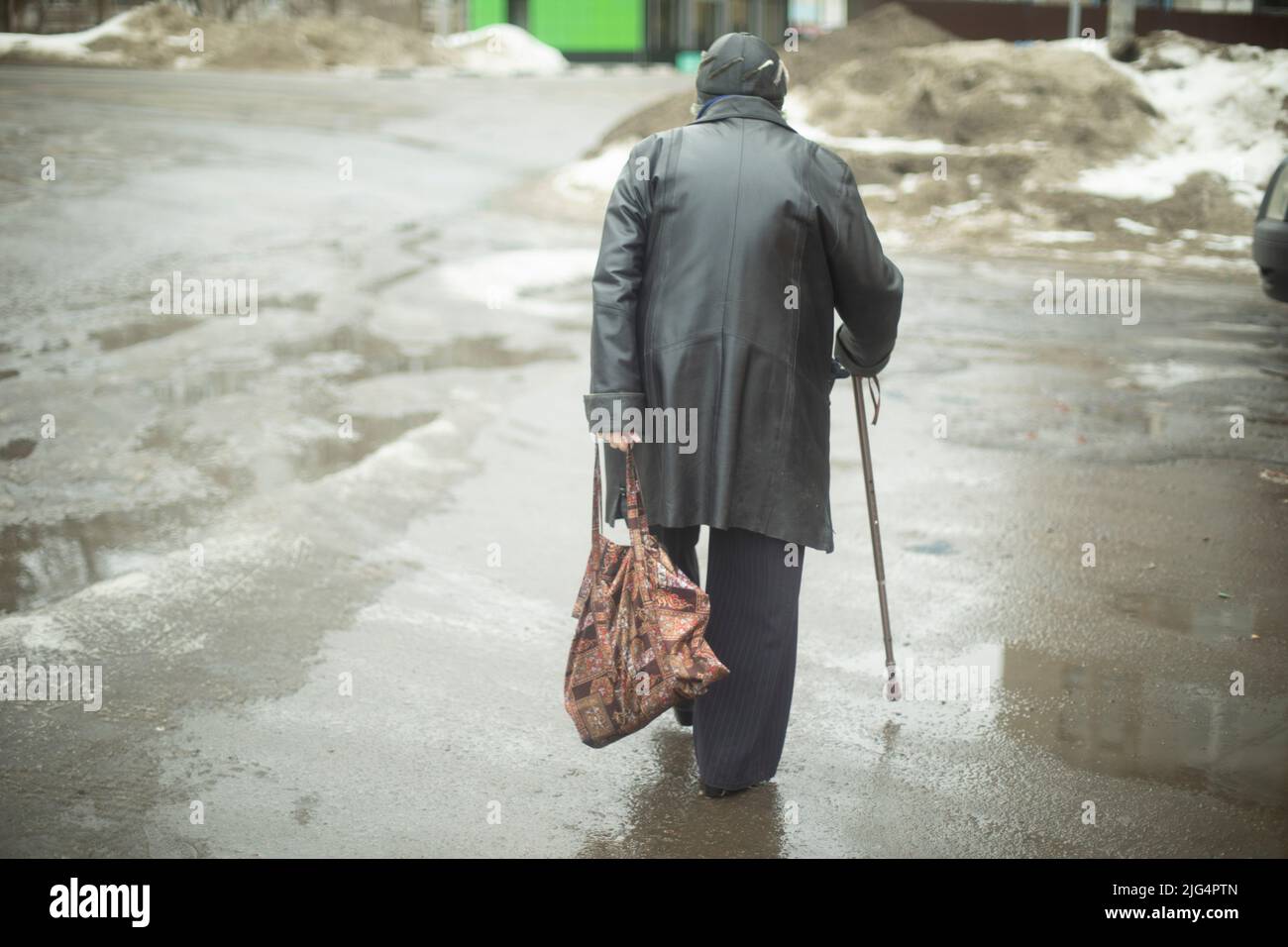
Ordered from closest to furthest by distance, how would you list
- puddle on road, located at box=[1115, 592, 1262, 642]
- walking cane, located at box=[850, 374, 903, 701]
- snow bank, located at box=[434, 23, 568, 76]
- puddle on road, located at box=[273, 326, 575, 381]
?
walking cane, located at box=[850, 374, 903, 701] < puddle on road, located at box=[1115, 592, 1262, 642] < puddle on road, located at box=[273, 326, 575, 381] < snow bank, located at box=[434, 23, 568, 76]

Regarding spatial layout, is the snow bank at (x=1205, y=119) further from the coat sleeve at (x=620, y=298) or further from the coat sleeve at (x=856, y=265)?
the coat sleeve at (x=620, y=298)

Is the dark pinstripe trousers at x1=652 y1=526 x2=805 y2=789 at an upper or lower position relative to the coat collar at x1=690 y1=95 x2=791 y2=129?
→ lower

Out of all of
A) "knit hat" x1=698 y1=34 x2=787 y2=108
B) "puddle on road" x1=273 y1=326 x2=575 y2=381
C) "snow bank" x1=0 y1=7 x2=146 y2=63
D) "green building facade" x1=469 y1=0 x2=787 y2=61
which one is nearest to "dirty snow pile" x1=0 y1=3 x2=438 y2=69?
"snow bank" x1=0 y1=7 x2=146 y2=63

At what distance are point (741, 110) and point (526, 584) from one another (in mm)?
2335

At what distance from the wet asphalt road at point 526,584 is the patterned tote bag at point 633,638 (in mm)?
320

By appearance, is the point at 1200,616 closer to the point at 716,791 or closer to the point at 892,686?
the point at 892,686

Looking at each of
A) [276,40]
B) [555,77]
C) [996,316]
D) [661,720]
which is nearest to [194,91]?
[276,40]

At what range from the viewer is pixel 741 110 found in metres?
3.42

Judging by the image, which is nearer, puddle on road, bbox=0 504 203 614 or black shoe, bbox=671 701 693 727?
black shoe, bbox=671 701 693 727

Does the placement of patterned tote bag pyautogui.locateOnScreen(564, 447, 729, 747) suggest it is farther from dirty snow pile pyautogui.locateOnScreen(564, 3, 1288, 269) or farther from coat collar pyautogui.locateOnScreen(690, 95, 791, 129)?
dirty snow pile pyautogui.locateOnScreen(564, 3, 1288, 269)

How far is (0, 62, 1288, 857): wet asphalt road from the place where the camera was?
3.50 meters
